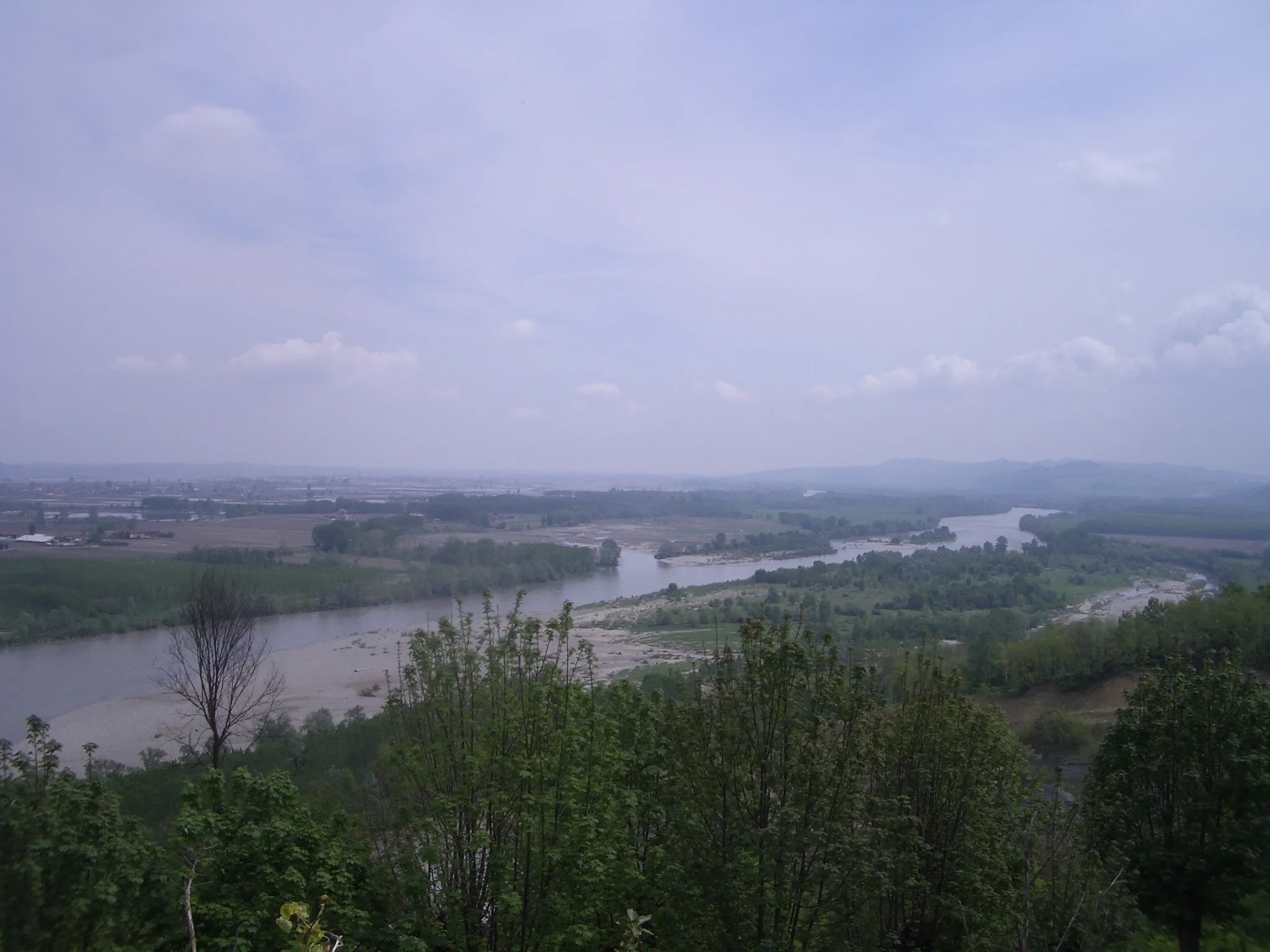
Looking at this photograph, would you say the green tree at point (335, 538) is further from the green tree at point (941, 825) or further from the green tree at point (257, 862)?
the green tree at point (941, 825)

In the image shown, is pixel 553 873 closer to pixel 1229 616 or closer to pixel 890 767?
pixel 890 767

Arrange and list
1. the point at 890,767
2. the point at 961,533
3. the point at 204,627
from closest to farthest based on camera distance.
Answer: the point at 890,767, the point at 204,627, the point at 961,533

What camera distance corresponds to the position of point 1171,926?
15.5 ft

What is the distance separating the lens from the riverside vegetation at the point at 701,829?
11.5 feet

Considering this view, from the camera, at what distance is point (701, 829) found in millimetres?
3898

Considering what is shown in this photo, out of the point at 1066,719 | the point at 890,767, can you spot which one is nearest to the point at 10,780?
the point at 890,767

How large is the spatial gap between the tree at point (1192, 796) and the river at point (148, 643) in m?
7.85

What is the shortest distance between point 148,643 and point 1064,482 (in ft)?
289

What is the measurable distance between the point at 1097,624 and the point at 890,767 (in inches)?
611

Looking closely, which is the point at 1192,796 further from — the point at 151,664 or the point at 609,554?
the point at 609,554

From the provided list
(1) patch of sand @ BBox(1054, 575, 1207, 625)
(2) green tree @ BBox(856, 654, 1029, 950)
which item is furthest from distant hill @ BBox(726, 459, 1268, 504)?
(2) green tree @ BBox(856, 654, 1029, 950)

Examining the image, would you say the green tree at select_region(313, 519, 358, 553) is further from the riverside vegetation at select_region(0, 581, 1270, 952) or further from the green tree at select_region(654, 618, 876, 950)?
the green tree at select_region(654, 618, 876, 950)

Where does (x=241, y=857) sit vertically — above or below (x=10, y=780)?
below

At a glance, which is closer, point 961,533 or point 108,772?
point 108,772
